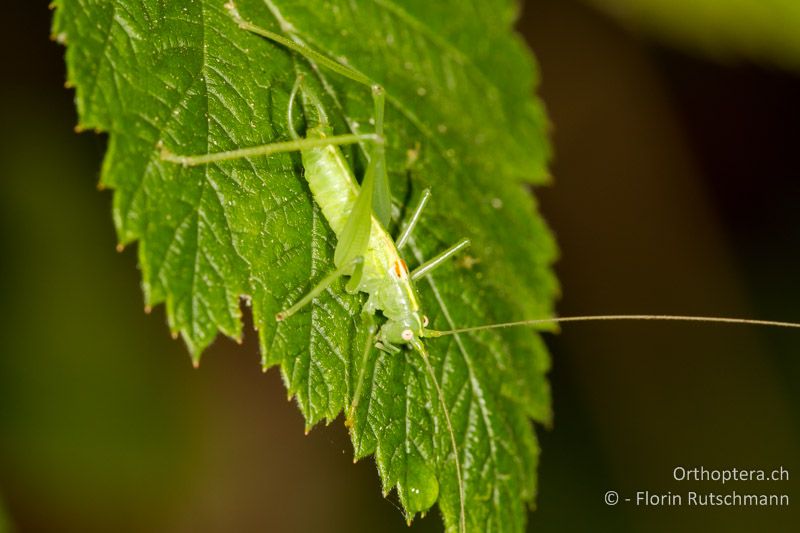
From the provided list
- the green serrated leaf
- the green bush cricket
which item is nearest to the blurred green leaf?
the green serrated leaf

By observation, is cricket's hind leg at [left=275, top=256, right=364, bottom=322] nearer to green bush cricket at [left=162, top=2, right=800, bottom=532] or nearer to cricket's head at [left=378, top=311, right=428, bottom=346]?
green bush cricket at [left=162, top=2, right=800, bottom=532]

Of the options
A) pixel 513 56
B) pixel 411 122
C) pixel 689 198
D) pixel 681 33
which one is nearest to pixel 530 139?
pixel 513 56

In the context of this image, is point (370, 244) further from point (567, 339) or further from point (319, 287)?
point (567, 339)

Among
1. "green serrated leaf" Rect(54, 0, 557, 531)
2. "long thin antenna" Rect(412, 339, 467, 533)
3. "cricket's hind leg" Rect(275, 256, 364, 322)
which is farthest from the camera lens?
"long thin antenna" Rect(412, 339, 467, 533)

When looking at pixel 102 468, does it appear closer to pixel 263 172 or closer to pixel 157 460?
pixel 157 460

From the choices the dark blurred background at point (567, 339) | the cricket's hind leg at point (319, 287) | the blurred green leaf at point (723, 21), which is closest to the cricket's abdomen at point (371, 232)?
the cricket's hind leg at point (319, 287)

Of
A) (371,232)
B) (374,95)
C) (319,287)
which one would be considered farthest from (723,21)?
(319,287)
